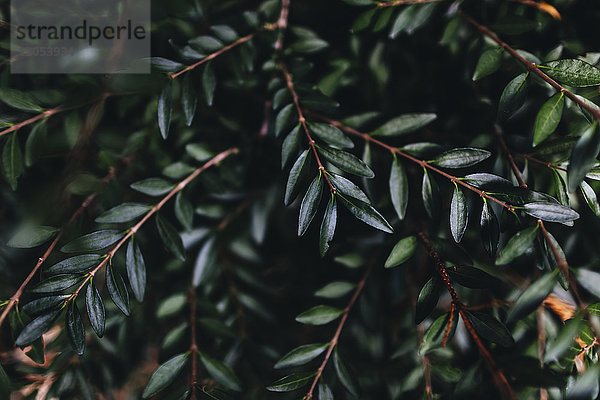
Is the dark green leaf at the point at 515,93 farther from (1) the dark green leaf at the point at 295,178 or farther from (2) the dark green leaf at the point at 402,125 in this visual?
(1) the dark green leaf at the point at 295,178

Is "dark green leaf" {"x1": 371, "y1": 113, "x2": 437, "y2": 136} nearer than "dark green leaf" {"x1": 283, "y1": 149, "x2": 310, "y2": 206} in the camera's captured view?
No

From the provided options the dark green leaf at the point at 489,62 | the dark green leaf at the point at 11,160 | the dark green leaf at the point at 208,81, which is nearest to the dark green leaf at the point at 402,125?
the dark green leaf at the point at 489,62

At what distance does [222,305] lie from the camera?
91 cm

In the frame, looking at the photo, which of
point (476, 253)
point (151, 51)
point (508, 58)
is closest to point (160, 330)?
point (151, 51)

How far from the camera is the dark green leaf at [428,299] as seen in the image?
1.96ft

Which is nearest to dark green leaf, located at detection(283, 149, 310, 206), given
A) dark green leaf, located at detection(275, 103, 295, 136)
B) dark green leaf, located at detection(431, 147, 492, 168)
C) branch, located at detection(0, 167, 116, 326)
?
dark green leaf, located at detection(275, 103, 295, 136)

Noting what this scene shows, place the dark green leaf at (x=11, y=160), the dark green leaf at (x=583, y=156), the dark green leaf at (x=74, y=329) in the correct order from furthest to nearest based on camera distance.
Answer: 1. the dark green leaf at (x=11, y=160)
2. the dark green leaf at (x=74, y=329)
3. the dark green leaf at (x=583, y=156)

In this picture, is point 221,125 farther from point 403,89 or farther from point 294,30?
point 403,89

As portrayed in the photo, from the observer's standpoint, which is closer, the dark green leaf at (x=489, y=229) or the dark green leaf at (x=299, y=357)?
the dark green leaf at (x=489, y=229)

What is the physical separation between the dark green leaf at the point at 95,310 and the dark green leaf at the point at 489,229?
24.0 inches

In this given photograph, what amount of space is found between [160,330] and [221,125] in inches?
22.5

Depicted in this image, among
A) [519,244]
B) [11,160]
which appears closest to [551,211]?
[519,244]

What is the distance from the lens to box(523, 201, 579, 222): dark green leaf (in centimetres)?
56

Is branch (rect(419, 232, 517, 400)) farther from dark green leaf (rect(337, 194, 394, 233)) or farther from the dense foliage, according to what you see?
dark green leaf (rect(337, 194, 394, 233))
